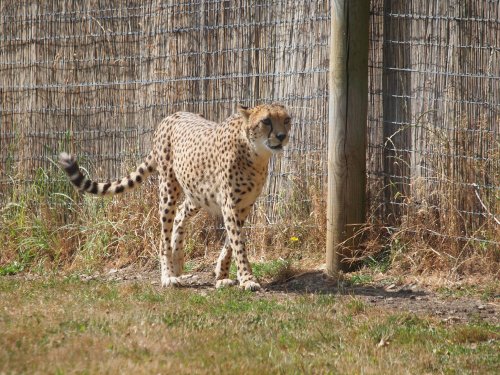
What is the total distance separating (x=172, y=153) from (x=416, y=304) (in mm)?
2526

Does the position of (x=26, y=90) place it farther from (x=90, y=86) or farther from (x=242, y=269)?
(x=242, y=269)

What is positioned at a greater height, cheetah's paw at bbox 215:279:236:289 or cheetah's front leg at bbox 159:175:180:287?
cheetah's front leg at bbox 159:175:180:287

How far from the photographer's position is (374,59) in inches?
324

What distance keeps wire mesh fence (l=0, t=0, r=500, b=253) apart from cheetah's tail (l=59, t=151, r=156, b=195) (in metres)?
0.89

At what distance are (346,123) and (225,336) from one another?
9.09ft

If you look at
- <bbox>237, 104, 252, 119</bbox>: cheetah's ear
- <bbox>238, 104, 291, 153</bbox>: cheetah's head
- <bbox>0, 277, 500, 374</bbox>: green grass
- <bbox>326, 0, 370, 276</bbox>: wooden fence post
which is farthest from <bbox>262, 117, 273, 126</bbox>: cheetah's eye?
<bbox>0, 277, 500, 374</bbox>: green grass

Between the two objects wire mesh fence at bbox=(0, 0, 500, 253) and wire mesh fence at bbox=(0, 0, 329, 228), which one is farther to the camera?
wire mesh fence at bbox=(0, 0, 329, 228)

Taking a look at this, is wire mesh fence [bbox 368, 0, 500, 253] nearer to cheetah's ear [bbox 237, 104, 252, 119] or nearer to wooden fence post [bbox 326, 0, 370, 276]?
wooden fence post [bbox 326, 0, 370, 276]

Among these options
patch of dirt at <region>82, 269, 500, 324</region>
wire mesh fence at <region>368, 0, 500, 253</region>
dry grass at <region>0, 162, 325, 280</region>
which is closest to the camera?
patch of dirt at <region>82, 269, 500, 324</region>

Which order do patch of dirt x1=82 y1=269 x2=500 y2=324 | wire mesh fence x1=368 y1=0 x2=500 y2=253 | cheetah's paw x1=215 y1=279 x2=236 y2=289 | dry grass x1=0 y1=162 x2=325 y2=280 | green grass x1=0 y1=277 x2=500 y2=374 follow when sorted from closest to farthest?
1. green grass x1=0 y1=277 x2=500 y2=374
2. patch of dirt x1=82 y1=269 x2=500 y2=324
3. cheetah's paw x1=215 y1=279 x2=236 y2=289
4. wire mesh fence x1=368 y1=0 x2=500 y2=253
5. dry grass x1=0 y1=162 x2=325 y2=280

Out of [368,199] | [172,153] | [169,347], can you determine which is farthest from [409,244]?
[169,347]

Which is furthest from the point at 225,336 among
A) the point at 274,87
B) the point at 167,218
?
the point at 274,87

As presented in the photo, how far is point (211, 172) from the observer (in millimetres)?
7926

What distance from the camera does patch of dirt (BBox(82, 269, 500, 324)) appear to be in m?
6.71
